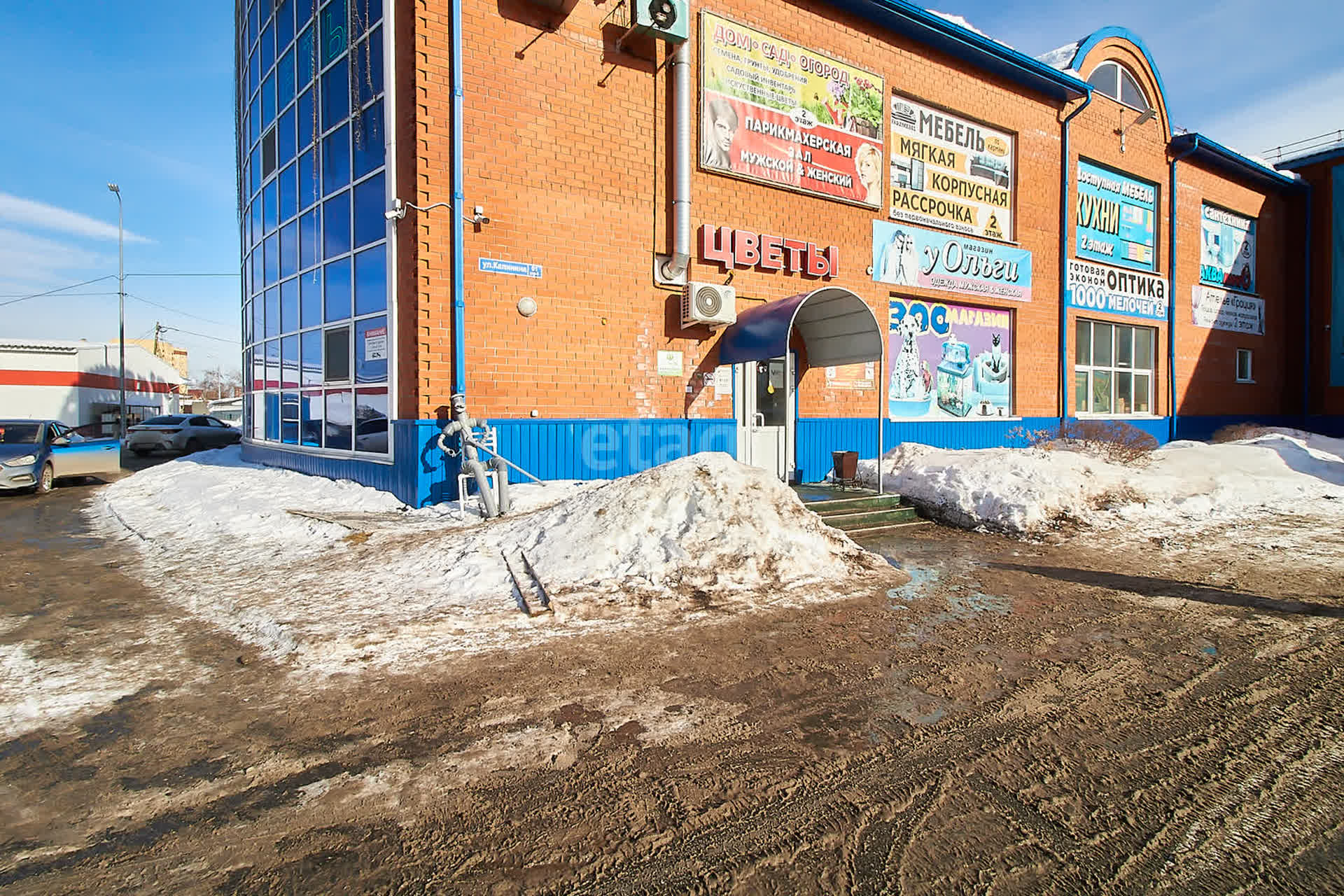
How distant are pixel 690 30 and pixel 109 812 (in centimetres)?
1215

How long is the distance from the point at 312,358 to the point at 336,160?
357cm

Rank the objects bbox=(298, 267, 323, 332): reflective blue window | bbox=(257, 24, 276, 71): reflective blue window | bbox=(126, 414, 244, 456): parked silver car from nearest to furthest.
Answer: bbox=(298, 267, 323, 332): reflective blue window
bbox=(257, 24, 276, 71): reflective blue window
bbox=(126, 414, 244, 456): parked silver car

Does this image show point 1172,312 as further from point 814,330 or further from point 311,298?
point 311,298

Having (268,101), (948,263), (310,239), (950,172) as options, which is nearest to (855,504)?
(948,263)

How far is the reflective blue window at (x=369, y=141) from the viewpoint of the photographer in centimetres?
1034

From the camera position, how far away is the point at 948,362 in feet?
47.8

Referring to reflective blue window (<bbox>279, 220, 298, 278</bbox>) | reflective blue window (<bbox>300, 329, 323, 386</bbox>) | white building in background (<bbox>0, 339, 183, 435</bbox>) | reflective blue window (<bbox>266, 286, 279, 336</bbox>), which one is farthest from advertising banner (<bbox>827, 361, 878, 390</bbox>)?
white building in background (<bbox>0, 339, 183, 435</bbox>)

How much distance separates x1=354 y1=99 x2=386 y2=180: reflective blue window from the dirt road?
768 cm

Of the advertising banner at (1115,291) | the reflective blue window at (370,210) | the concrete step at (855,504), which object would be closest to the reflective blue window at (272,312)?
the reflective blue window at (370,210)

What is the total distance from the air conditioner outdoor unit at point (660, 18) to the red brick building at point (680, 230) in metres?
0.04

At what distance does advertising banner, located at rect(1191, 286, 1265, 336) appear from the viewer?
19.5 m

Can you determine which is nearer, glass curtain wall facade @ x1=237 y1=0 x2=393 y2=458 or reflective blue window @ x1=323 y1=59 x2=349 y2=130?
glass curtain wall facade @ x1=237 y1=0 x2=393 y2=458

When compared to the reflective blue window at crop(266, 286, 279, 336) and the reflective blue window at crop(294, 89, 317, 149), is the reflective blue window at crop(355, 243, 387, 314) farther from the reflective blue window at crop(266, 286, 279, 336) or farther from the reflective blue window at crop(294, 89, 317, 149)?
the reflective blue window at crop(266, 286, 279, 336)

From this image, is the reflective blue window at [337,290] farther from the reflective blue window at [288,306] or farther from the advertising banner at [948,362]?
the advertising banner at [948,362]
